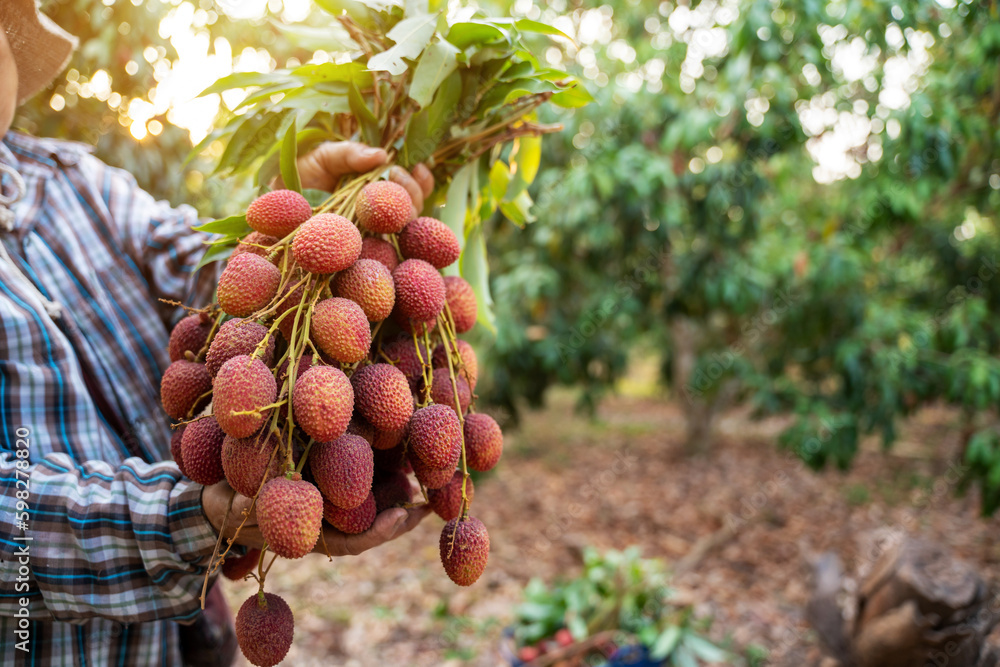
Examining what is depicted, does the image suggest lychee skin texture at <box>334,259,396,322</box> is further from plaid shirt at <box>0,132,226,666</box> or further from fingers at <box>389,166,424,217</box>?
plaid shirt at <box>0,132,226,666</box>

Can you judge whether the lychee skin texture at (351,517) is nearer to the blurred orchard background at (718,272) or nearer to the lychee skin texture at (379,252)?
the lychee skin texture at (379,252)

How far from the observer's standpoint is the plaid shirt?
2.68 ft

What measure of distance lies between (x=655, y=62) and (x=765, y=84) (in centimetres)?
94

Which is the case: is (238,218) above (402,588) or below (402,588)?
above

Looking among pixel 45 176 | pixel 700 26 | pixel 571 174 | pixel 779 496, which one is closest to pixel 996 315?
pixel 779 496

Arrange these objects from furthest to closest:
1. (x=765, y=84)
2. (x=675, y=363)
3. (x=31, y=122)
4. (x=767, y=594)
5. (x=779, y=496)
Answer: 1. (x=675, y=363)
2. (x=779, y=496)
3. (x=767, y=594)
4. (x=765, y=84)
5. (x=31, y=122)

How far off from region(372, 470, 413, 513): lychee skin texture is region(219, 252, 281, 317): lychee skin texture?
0.94 feet

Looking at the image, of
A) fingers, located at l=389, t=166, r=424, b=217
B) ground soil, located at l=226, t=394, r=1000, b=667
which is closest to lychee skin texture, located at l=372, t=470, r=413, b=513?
fingers, located at l=389, t=166, r=424, b=217

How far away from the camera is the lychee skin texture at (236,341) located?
2.41 feet

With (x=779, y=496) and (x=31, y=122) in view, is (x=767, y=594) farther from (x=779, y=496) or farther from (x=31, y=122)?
(x=31, y=122)

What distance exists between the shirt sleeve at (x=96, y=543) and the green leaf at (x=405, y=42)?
0.61 metres

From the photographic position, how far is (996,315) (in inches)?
132

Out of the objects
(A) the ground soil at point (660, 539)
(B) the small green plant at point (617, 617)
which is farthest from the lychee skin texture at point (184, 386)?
(A) the ground soil at point (660, 539)

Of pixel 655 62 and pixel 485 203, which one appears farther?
pixel 655 62
